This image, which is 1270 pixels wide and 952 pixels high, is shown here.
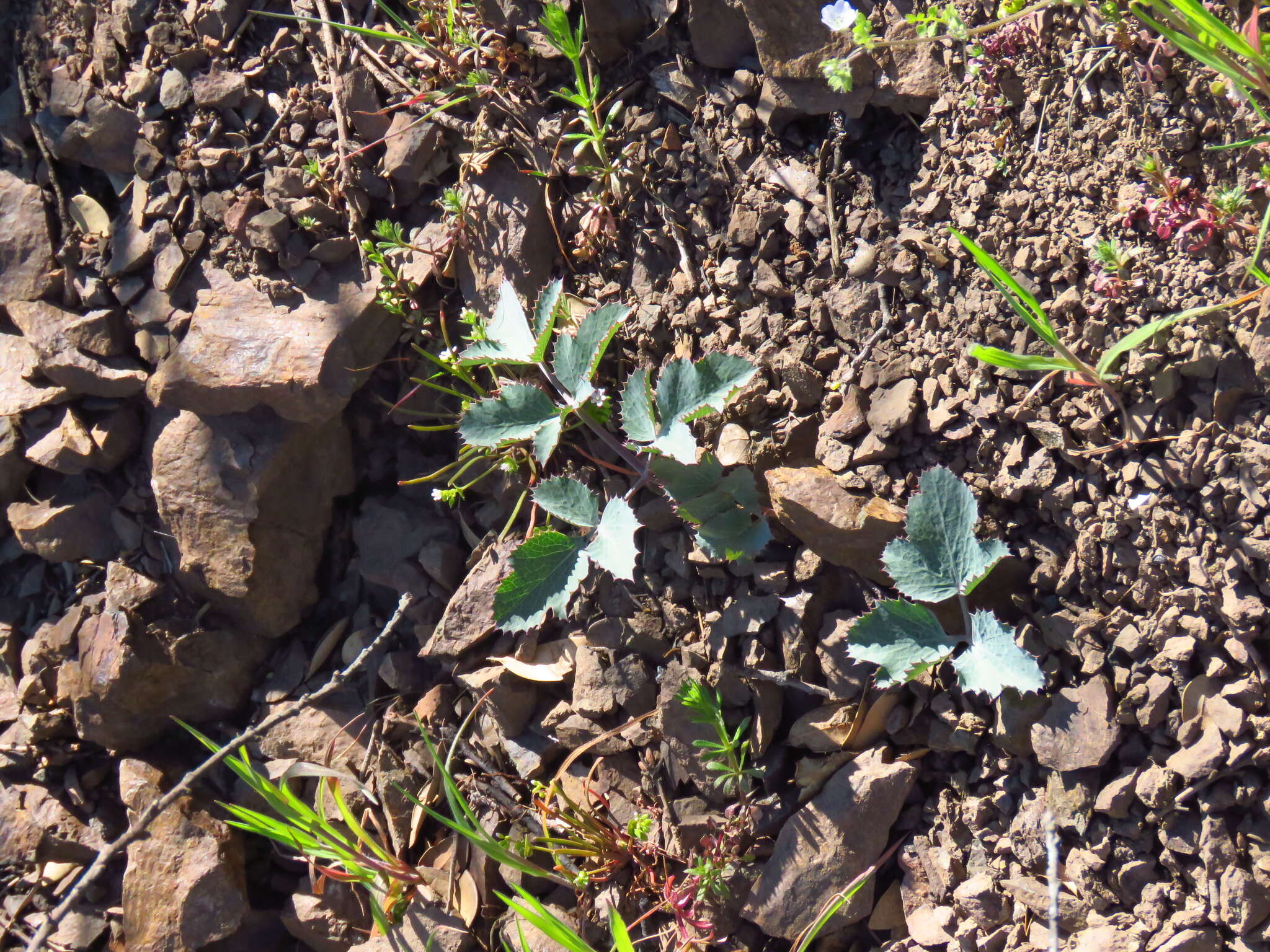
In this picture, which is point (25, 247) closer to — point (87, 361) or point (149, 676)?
point (87, 361)

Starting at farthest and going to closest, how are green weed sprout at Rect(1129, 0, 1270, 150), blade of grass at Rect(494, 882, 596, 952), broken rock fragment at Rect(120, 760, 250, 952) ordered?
broken rock fragment at Rect(120, 760, 250, 952) < blade of grass at Rect(494, 882, 596, 952) < green weed sprout at Rect(1129, 0, 1270, 150)

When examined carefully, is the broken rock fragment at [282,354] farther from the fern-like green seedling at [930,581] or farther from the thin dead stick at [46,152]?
the fern-like green seedling at [930,581]

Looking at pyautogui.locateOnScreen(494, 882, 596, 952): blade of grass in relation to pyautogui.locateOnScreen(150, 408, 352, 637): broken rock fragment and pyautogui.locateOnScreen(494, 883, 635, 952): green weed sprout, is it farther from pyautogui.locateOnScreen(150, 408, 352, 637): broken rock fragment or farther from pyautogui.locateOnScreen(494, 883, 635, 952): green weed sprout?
pyautogui.locateOnScreen(150, 408, 352, 637): broken rock fragment

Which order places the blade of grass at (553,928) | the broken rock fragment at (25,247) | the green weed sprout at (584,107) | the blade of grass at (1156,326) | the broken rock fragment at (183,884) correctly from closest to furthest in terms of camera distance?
1. the blade of grass at (1156,326)
2. the blade of grass at (553,928)
3. the green weed sprout at (584,107)
4. the broken rock fragment at (183,884)
5. the broken rock fragment at (25,247)

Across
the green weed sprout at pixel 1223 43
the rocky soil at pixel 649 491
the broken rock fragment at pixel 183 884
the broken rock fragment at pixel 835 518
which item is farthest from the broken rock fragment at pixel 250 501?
the green weed sprout at pixel 1223 43

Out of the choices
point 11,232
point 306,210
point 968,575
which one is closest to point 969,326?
point 968,575

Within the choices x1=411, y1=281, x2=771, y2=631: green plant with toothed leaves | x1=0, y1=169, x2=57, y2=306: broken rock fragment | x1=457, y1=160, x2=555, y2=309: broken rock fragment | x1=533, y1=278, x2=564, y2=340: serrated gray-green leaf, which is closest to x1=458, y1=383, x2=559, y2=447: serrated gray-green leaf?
x1=411, y1=281, x2=771, y2=631: green plant with toothed leaves

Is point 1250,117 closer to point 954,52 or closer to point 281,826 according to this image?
point 954,52
